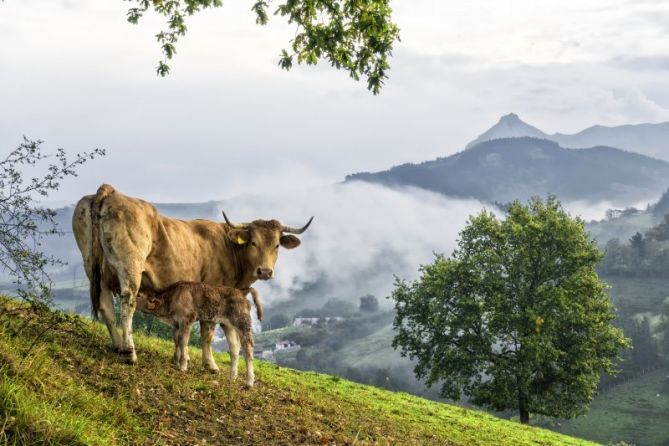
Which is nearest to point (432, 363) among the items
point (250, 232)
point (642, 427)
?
point (250, 232)

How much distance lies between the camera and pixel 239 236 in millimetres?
14383

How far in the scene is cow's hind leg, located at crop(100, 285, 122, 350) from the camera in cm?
1248

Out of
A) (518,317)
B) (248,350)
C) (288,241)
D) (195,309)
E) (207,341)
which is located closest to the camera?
(195,309)

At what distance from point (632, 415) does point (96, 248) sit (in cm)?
12979

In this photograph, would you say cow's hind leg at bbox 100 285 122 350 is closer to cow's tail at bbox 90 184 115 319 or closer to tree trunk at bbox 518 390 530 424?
cow's tail at bbox 90 184 115 319

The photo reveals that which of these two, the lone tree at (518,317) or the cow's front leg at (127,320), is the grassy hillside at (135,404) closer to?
the cow's front leg at (127,320)

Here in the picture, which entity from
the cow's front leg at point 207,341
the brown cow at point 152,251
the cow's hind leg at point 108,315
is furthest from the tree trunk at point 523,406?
the cow's hind leg at point 108,315

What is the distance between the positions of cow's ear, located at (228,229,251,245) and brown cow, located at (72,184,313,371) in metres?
0.02

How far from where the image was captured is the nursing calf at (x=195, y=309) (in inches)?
506

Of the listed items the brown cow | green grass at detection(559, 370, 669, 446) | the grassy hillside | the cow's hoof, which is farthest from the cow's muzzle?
green grass at detection(559, 370, 669, 446)

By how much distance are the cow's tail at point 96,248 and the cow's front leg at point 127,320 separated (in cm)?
89

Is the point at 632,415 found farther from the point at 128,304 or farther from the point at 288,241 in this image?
the point at 128,304

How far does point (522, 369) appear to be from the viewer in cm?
3684

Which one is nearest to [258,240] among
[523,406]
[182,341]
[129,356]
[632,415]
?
[182,341]
